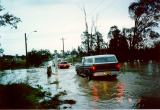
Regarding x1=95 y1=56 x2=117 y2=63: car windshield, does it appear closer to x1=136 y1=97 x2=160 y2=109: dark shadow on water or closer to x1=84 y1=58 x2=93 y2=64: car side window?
x1=84 y1=58 x2=93 y2=64: car side window

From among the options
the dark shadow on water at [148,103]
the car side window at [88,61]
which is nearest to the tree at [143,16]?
the car side window at [88,61]

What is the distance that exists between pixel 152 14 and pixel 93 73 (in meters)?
37.5

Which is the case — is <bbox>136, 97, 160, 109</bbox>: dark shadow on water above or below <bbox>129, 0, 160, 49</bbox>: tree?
below

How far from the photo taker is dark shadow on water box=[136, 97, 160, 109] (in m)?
12.1

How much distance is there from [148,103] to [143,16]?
2062 inches

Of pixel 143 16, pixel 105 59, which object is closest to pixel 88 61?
pixel 105 59

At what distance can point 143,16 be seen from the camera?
210 ft

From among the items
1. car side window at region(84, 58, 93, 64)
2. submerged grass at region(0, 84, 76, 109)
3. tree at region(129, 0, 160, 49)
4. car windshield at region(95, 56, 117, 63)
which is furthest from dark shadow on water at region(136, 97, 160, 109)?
tree at region(129, 0, 160, 49)

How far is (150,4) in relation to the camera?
5772cm

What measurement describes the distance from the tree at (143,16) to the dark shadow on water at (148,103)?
43078 millimetres

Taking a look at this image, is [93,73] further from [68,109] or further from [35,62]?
[35,62]

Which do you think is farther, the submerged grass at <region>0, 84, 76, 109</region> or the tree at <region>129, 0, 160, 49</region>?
the tree at <region>129, 0, 160, 49</region>

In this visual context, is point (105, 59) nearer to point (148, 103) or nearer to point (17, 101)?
point (148, 103)

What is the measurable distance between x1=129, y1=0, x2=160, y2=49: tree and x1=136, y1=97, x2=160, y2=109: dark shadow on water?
141 feet
